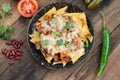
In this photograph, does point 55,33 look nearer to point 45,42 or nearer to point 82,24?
point 45,42

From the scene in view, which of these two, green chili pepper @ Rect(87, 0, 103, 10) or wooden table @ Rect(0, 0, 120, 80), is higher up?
green chili pepper @ Rect(87, 0, 103, 10)

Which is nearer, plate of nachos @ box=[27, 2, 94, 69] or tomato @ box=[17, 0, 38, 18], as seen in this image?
plate of nachos @ box=[27, 2, 94, 69]

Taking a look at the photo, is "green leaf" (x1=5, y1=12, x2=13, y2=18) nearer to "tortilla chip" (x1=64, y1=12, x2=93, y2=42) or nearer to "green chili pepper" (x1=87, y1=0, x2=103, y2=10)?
"tortilla chip" (x1=64, y1=12, x2=93, y2=42)

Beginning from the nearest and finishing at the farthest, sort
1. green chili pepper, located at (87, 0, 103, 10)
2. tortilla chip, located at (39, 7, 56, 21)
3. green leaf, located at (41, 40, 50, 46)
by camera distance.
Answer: green leaf, located at (41, 40, 50, 46) → tortilla chip, located at (39, 7, 56, 21) → green chili pepper, located at (87, 0, 103, 10)

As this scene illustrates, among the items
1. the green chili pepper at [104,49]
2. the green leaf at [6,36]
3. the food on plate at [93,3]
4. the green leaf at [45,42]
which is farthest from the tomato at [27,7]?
the green chili pepper at [104,49]

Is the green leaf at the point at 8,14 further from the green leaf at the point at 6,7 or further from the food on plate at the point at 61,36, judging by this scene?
the food on plate at the point at 61,36

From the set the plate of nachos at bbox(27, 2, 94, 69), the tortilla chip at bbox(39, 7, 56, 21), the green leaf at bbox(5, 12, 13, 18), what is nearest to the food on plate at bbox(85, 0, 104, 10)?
the plate of nachos at bbox(27, 2, 94, 69)

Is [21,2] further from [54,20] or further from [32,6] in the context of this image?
[54,20]
